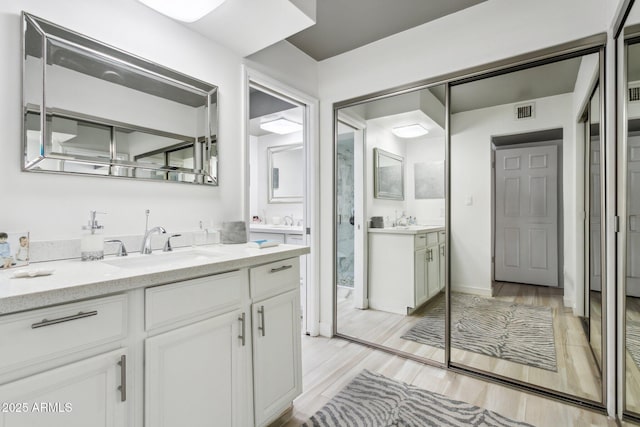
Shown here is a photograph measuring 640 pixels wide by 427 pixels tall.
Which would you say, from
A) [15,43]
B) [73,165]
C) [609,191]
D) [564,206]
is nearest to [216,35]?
[15,43]

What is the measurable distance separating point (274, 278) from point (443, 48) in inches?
79.1

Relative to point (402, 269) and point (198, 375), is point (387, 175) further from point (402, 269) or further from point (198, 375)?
point (198, 375)

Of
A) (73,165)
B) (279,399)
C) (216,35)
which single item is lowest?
(279,399)

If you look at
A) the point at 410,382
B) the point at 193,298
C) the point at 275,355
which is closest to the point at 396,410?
the point at 410,382

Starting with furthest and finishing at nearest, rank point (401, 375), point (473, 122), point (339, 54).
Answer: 1. point (339, 54)
2. point (473, 122)
3. point (401, 375)

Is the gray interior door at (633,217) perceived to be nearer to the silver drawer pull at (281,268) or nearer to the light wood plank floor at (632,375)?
the light wood plank floor at (632,375)

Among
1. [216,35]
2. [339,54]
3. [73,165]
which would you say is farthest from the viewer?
[339,54]

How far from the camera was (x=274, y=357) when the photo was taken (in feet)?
5.11

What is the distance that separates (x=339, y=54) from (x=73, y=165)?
2.22m

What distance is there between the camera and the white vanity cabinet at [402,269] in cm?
271

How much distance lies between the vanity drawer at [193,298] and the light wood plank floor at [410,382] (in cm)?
83

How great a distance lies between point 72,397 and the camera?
0.90 metres

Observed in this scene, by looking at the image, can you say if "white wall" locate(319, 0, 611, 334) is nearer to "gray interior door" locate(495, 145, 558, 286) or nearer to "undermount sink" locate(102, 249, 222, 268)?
"gray interior door" locate(495, 145, 558, 286)

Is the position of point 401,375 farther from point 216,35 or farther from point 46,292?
point 216,35
